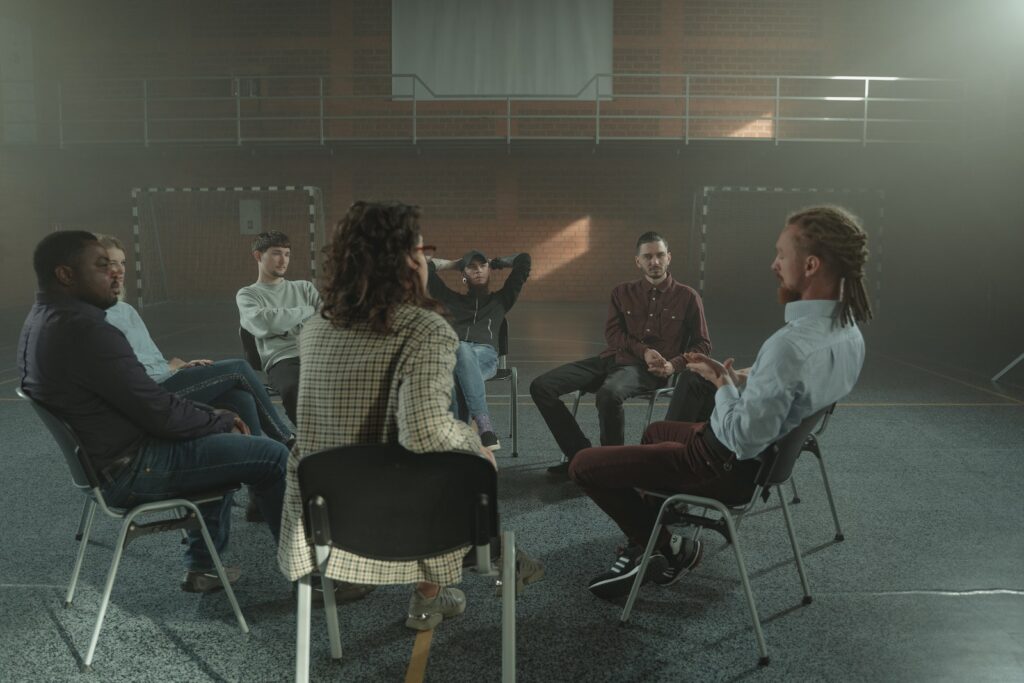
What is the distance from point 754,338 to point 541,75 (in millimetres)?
5436

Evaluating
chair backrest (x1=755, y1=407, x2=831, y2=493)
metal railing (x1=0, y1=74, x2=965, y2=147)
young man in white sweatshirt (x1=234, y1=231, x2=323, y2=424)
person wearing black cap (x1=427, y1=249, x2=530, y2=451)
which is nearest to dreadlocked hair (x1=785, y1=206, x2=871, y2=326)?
chair backrest (x1=755, y1=407, x2=831, y2=493)

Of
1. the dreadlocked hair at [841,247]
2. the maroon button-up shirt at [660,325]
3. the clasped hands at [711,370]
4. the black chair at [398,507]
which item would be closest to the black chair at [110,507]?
the black chair at [398,507]

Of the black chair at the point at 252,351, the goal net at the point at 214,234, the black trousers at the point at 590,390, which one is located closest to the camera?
the black trousers at the point at 590,390

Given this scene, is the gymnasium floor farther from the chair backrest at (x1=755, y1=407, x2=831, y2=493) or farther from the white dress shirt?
the white dress shirt

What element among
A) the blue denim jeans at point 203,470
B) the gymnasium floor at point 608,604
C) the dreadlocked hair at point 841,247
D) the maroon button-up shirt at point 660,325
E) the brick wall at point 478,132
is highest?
the brick wall at point 478,132

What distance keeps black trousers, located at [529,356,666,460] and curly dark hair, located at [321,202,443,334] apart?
2177mm

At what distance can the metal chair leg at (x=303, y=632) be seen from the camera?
1965mm

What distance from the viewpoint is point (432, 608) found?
267 cm

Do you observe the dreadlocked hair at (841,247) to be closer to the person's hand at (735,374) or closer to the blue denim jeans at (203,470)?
the person's hand at (735,374)

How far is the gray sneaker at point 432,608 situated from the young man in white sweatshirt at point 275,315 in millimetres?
1628

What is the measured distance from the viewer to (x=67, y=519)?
144 inches

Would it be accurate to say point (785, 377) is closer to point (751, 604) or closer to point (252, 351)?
point (751, 604)

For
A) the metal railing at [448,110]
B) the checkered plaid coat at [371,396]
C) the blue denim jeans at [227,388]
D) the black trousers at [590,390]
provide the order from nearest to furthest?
the checkered plaid coat at [371,396]
the blue denim jeans at [227,388]
the black trousers at [590,390]
the metal railing at [448,110]

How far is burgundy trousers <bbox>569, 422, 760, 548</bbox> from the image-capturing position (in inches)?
101
